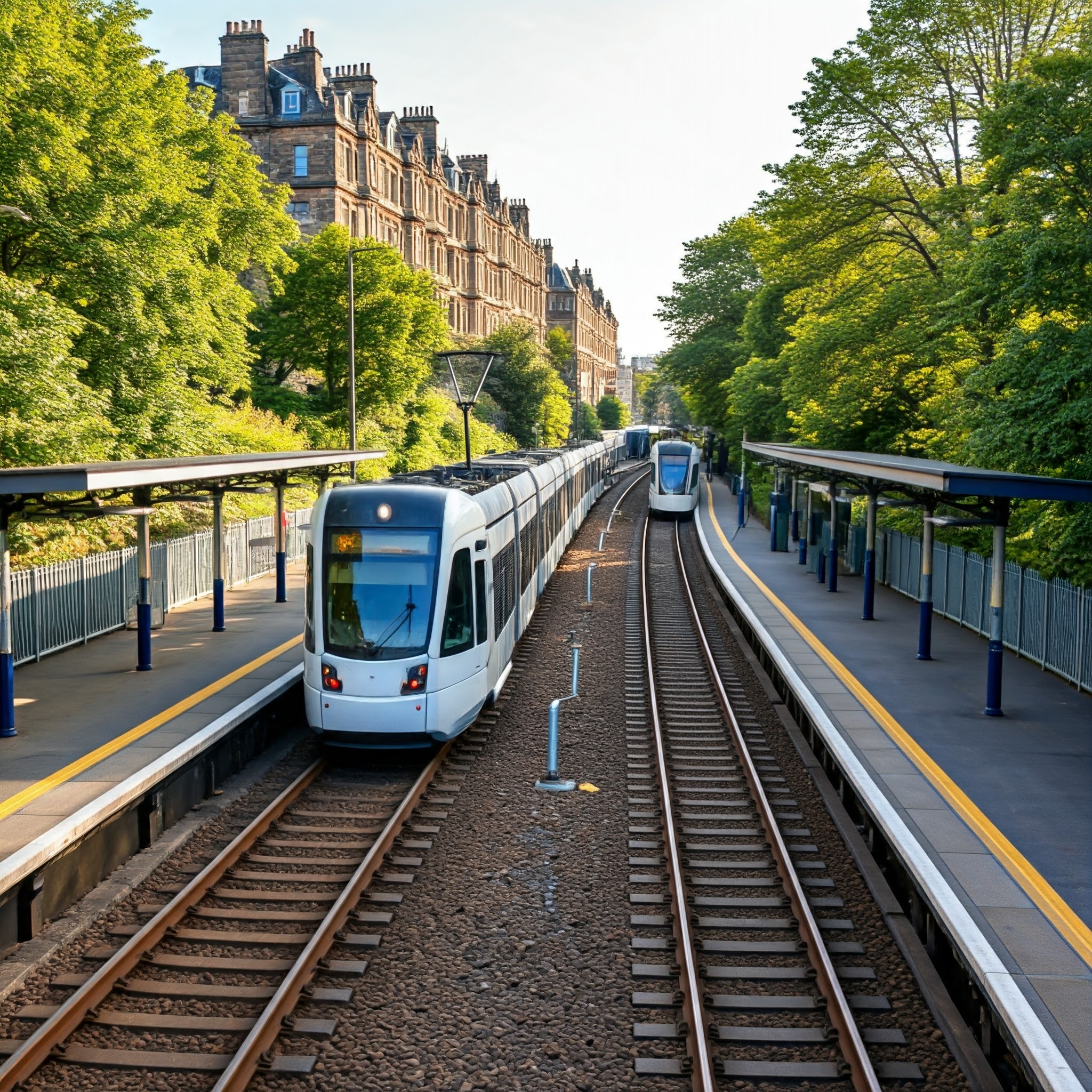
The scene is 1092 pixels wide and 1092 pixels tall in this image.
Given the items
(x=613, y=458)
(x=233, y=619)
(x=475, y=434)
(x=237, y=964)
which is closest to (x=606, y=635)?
(x=233, y=619)

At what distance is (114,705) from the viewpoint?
1388 cm

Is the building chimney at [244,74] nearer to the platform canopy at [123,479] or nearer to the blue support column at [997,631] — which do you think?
the platform canopy at [123,479]

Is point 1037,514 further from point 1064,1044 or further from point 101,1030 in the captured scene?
→ point 101,1030

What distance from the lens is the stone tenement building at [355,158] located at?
54156mm

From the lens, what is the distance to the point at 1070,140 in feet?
50.5

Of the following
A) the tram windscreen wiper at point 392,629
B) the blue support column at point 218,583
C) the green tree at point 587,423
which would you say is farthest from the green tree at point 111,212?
the green tree at point 587,423

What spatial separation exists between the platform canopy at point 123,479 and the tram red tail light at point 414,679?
3.48 m

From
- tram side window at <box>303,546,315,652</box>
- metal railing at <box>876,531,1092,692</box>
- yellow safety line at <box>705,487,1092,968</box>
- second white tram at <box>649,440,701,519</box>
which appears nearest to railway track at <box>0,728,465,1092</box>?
tram side window at <box>303,546,315,652</box>

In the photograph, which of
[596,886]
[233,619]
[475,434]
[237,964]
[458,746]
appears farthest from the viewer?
[475,434]

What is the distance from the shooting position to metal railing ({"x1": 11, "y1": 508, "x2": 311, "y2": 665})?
1631 centimetres

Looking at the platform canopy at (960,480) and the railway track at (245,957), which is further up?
the platform canopy at (960,480)

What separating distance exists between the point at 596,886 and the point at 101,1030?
13.2 ft

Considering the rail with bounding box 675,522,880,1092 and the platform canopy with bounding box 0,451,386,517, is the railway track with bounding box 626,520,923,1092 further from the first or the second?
the platform canopy with bounding box 0,451,386,517

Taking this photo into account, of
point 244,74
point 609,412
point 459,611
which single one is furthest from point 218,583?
point 609,412
